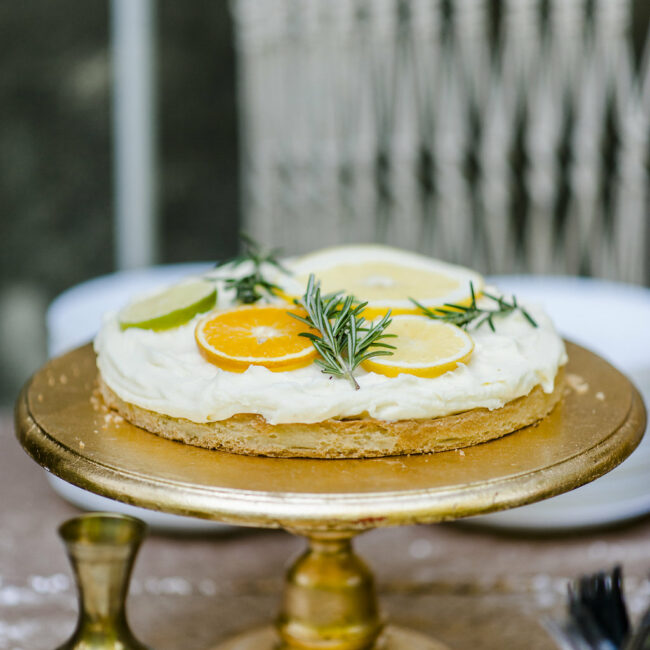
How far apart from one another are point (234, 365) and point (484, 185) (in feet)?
7.78

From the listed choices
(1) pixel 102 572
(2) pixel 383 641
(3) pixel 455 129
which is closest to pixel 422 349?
(1) pixel 102 572

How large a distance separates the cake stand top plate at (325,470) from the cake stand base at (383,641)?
0.63 meters

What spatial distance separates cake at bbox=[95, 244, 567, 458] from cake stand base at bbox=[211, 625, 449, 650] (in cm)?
64

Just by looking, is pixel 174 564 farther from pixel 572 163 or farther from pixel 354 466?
pixel 572 163

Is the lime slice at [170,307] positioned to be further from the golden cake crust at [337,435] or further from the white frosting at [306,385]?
the golden cake crust at [337,435]

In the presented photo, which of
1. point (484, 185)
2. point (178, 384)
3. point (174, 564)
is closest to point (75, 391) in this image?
point (178, 384)

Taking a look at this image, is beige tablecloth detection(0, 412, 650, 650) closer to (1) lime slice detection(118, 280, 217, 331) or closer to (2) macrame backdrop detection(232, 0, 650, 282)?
(1) lime slice detection(118, 280, 217, 331)

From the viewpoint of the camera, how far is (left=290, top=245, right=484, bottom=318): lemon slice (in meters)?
1.27

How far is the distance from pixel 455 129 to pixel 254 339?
7.67 ft

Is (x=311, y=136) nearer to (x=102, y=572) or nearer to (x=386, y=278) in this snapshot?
(x=386, y=278)

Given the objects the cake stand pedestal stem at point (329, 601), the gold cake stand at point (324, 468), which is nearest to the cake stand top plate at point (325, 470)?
the gold cake stand at point (324, 468)

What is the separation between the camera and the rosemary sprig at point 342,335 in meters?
1.08

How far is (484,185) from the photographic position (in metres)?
3.29

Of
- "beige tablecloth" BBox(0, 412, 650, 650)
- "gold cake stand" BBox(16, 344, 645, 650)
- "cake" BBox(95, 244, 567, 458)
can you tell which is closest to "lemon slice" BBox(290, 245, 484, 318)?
"cake" BBox(95, 244, 567, 458)
